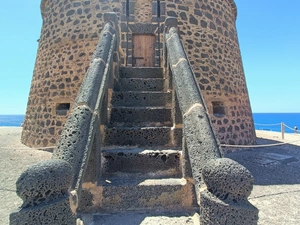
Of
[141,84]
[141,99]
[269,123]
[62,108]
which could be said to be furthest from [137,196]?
[269,123]

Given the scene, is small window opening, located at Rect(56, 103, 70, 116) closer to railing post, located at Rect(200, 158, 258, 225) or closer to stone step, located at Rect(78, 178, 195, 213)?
stone step, located at Rect(78, 178, 195, 213)

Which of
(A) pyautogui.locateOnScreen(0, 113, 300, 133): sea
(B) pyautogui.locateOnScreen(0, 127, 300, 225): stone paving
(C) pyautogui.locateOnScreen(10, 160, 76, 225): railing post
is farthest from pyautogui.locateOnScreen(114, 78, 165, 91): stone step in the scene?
(A) pyautogui.locateOnScreen(0, 113, 300, 133): sea

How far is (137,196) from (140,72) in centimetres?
299

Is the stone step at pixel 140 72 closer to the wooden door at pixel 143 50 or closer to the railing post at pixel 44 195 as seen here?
the wooden door at pixel 143 50

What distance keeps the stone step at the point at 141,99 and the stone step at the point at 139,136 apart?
765 millimetres

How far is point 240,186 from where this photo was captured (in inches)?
50.1

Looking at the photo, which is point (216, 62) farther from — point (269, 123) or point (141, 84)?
point (269, 123)

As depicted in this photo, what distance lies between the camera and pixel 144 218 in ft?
6.55

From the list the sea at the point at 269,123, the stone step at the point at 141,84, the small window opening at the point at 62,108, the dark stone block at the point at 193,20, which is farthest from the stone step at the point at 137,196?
the sea at the point at 269,123

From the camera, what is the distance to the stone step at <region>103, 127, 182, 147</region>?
9.46ft

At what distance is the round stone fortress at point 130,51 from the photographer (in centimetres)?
625

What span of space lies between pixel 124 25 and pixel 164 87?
351 centimetres

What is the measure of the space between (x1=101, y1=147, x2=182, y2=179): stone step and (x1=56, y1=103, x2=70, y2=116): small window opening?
14.0 ft

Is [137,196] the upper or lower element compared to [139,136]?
lower
